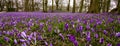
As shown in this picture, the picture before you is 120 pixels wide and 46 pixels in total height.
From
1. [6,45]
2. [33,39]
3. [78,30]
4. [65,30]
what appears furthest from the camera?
[65,30]

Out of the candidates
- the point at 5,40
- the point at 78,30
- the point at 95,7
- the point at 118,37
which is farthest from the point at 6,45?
the point at 95,7

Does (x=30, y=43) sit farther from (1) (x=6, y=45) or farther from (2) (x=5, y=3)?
(2) (x=5, y=3)

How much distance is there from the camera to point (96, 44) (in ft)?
7.16

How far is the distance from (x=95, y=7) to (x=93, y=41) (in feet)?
65.3

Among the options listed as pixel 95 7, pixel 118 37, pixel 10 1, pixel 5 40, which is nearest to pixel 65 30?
pixel 118 37

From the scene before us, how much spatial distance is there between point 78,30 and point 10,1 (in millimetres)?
54978

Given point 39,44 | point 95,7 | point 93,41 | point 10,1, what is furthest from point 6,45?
point 10,1

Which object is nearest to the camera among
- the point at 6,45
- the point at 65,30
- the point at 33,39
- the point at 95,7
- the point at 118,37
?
the point at 6,45

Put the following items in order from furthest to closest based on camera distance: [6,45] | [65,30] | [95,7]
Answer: [95,7] < [65,30] < [6,45]

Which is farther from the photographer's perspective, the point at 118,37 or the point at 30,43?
the point at 118,37

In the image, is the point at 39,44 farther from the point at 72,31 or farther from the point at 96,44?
the point at 72,31

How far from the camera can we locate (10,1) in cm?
5559

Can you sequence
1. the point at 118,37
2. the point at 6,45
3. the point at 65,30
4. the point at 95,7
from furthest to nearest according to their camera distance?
the point at 95,7 → the point at 65,30 → the point at 118,37 → the point at 6,45

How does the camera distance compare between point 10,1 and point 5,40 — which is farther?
point 10,1
